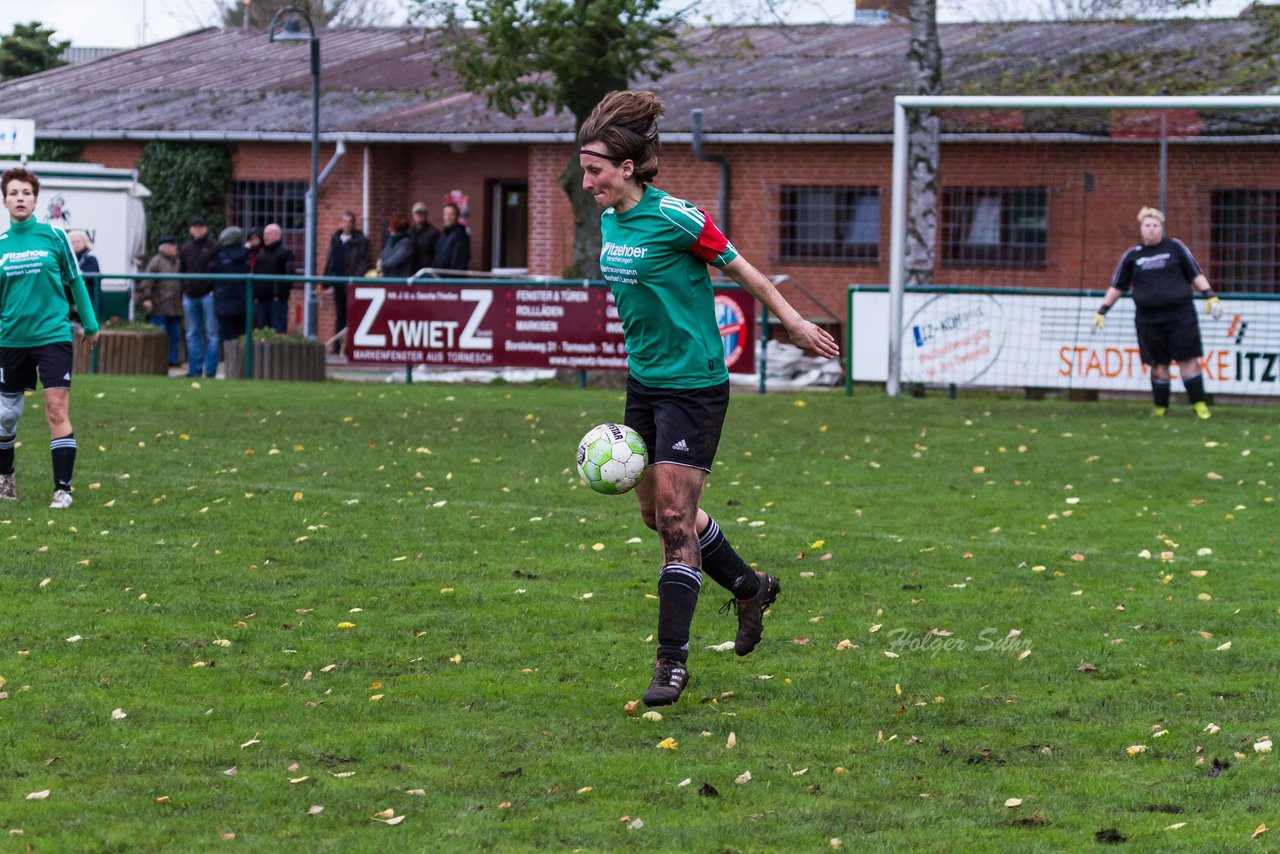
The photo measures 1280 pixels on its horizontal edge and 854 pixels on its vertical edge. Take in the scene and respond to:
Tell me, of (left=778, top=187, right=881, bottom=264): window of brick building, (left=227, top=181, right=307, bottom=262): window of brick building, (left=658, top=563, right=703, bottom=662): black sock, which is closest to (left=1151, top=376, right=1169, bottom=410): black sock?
(left=778, top=187, right=881, bottom=264): window of brick building

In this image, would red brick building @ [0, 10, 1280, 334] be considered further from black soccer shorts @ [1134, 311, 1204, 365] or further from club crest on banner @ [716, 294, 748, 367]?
black soccer shorts @ [1134, 311, 1204, 365]

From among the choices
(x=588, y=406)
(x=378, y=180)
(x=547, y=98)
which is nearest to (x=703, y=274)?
(x=588, y=406)

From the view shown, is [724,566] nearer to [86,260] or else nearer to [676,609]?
[676,609]

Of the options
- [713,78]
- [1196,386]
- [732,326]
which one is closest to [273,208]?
[713,78]

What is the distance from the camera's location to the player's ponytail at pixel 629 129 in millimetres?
6109

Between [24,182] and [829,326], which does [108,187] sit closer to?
Answer: [829,326]

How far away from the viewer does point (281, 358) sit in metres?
22.1

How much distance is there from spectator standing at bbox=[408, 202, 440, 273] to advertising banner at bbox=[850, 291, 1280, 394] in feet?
26.6

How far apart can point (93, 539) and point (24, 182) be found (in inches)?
80.0

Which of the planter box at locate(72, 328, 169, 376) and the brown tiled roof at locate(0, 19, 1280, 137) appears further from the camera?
the brown tiled roof at locate(0, 19, 1280, 137)

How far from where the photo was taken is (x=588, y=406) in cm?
1827

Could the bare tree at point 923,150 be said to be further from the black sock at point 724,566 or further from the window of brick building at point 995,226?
the black sock at point 724,566

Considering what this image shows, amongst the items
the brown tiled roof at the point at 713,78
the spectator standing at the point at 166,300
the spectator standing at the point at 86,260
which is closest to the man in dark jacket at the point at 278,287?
the spectator standing at the point at 166,300

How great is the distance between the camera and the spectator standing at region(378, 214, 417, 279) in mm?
25750
